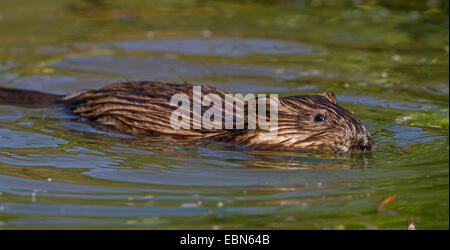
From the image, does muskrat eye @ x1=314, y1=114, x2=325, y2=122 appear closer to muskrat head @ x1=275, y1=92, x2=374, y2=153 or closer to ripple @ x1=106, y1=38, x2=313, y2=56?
muskrat head @ x1=275, y1=92, x2=374, y2=153

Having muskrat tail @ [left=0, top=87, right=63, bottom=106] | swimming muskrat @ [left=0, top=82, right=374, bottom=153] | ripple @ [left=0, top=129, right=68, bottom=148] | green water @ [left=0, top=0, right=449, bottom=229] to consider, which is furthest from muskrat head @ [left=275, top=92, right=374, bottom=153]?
muskrat tail @ [left=0, top=87, right=63, bottom=106]

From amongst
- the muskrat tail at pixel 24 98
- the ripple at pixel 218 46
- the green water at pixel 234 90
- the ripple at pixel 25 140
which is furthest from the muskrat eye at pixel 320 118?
the ripple at pixel 218 46

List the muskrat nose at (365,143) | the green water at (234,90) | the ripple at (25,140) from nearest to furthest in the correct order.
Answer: the green water at (234,90) < the muskrat nose at (365,143) < the ripple at (25,140)

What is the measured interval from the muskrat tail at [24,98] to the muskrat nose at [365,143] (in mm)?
3176

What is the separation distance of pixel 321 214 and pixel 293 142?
1.42 metres

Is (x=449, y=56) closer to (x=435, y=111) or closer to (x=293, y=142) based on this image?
(x=435, y=111)

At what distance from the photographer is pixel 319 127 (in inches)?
230

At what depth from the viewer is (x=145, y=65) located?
9484 millimetres

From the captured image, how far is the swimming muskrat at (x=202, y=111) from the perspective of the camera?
19.1 ft

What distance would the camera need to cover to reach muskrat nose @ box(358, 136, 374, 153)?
573 centimetres

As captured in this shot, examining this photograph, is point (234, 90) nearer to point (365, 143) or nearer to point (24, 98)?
point (24, 98)

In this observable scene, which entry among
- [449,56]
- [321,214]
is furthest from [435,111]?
[321,214]

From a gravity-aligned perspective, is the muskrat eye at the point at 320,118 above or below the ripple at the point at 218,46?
below

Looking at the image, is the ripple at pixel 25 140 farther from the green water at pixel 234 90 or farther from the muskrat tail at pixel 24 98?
the muskrat tail at pixel 24 98
